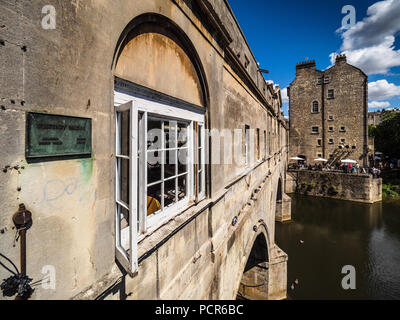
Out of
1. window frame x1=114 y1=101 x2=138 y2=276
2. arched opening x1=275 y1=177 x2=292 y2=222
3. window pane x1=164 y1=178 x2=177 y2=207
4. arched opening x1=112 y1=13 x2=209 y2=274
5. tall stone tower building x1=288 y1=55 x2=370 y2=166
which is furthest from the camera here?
tall stone tower building x1=288 y1=55 x2=370 y2=166

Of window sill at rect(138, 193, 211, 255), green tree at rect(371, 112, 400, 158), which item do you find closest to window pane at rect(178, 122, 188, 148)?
window sill at rect(138, 193, 211, 255)

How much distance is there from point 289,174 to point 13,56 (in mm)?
33629

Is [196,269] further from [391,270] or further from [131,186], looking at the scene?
[391,270]

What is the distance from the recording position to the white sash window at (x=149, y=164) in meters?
1.69

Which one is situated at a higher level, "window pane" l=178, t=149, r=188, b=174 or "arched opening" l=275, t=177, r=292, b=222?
"window pane" l=178, t=149, r=188, b=174

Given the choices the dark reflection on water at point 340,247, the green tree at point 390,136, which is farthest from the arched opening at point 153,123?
the green tree at point 390,136

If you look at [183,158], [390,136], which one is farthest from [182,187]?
[390,136]

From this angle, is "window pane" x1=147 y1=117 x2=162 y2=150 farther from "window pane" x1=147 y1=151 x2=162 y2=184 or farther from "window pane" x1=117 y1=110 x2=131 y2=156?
"window pane" x1=117 y1=110 x2=131 y2=156

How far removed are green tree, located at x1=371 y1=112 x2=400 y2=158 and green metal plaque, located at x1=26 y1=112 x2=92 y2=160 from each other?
137 feet

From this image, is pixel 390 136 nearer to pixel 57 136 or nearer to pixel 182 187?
pixel 182 187

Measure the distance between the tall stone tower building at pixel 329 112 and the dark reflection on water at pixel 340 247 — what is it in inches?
336

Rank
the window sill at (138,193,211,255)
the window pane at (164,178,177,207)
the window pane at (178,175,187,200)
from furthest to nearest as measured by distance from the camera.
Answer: the window pane at (178,175,187,200) → the window pane at (164,178,177,207) → the window sill at (138,193,211,255)

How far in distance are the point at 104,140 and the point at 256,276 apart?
13.9 meters

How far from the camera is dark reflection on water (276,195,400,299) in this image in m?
14.2
